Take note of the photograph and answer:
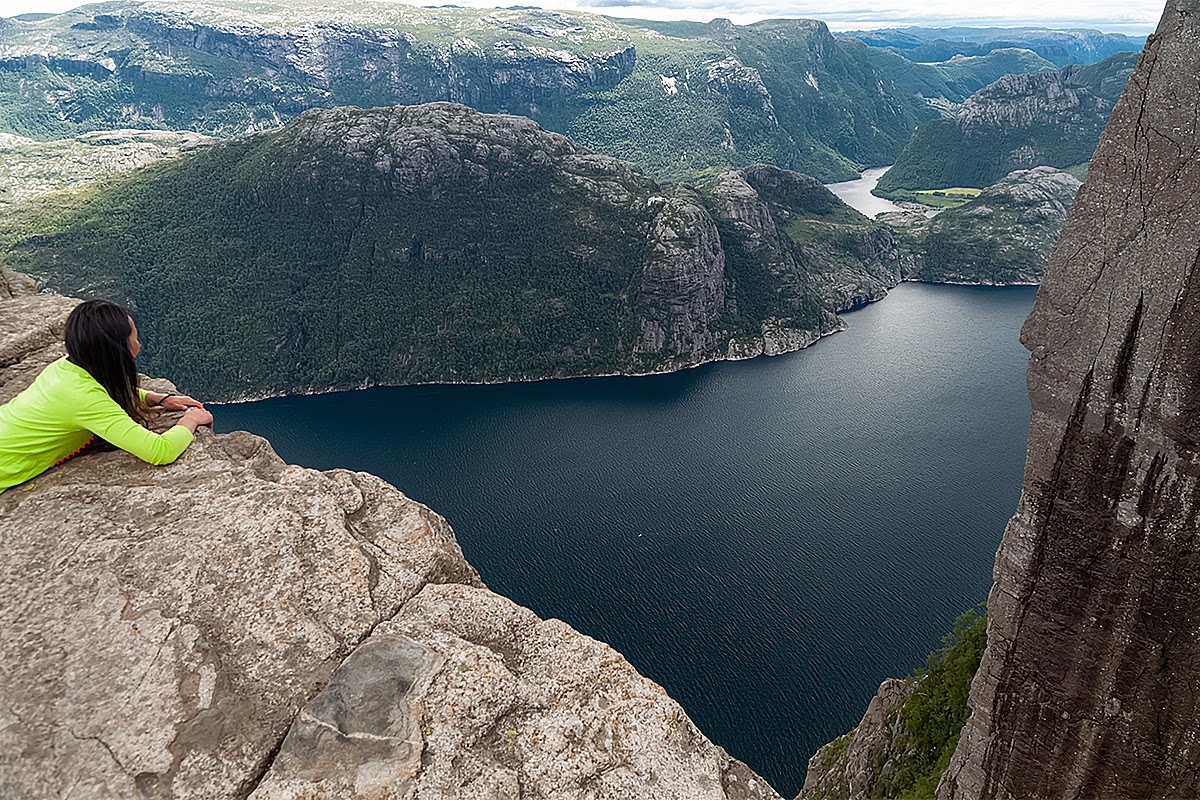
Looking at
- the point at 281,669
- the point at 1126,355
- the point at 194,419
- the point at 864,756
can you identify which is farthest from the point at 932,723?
the point at 194,419

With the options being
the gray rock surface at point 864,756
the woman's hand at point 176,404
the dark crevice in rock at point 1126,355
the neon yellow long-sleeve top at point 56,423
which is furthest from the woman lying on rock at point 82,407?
the gray rock surface at point 864,756

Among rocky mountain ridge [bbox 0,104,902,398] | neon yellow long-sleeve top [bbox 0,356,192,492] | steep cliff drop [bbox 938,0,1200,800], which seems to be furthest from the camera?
rocky mountain ridge [bbox 0,104,902,398]

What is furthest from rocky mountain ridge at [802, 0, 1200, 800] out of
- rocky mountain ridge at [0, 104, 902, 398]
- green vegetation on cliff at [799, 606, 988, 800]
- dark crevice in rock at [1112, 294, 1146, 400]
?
rocky mountain ridge at [0, 104, 902, 398]

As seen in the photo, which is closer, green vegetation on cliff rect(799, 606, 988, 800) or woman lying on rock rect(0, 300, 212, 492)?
woman lying on rock rect(0, 300, 212, 492)

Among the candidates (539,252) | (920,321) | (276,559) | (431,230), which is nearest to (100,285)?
(431,230)

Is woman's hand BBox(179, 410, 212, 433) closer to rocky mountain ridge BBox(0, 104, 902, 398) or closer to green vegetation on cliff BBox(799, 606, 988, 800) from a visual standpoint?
green vegetation on cliff BBox(799, 606, 988, 800)

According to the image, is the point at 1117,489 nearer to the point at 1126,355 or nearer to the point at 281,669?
the point at 1126,355

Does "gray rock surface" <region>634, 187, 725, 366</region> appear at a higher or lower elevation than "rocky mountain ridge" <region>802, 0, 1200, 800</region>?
lower
